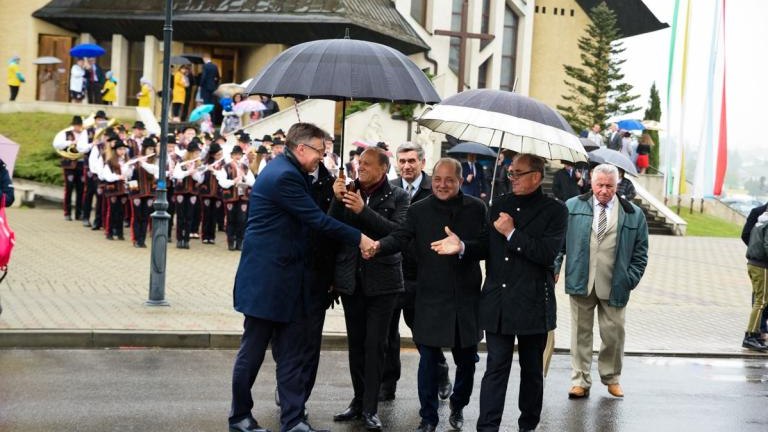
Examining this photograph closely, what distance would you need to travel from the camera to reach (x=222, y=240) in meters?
21.5

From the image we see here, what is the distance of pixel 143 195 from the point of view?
1969cm

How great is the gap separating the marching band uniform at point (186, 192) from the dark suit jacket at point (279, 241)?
12.6m

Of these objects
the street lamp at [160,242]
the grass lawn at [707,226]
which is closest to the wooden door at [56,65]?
the grass lawn at [707,226]

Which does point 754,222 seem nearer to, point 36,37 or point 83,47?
point 83,47

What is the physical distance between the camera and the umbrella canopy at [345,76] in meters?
7.82

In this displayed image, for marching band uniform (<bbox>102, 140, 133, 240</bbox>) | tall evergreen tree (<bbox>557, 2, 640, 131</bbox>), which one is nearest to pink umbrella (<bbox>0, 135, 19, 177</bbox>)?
marching band uniform (<bbox>102, 140, 133, 240</bbox>)

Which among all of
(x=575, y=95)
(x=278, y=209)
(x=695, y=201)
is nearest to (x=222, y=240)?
(x=278, y=209)

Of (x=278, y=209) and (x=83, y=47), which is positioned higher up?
(x=83, y=47)

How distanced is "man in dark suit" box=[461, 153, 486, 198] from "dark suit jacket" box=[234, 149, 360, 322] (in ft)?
53.4

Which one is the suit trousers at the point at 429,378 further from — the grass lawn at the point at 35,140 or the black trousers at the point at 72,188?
the grass lawn at the point at 35,140

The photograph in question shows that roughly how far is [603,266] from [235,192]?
11.7m

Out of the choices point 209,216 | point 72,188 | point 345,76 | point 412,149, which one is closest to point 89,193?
point 72,188

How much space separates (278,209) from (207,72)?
2620 centimetres

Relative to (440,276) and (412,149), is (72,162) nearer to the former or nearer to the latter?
(412,149)
